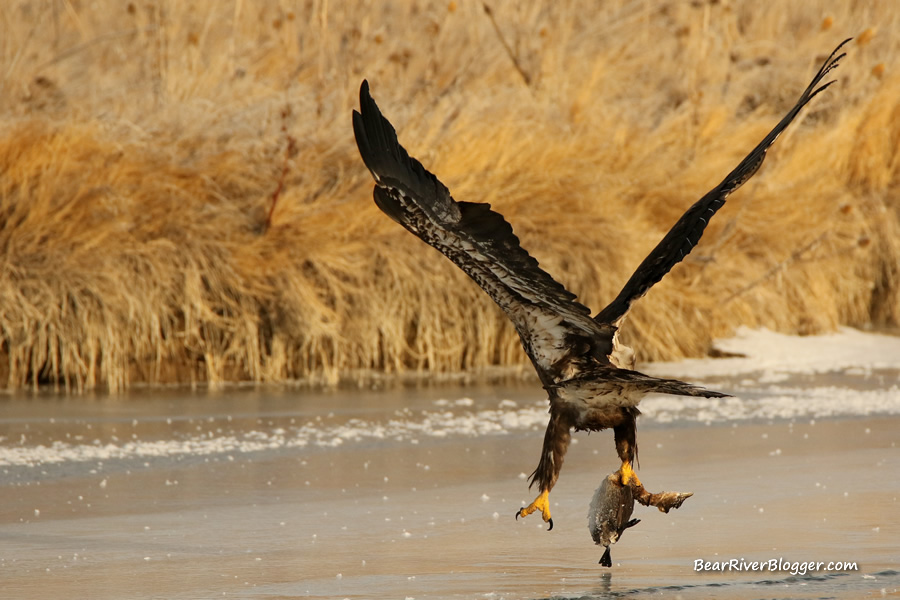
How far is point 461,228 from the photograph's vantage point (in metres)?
4.64

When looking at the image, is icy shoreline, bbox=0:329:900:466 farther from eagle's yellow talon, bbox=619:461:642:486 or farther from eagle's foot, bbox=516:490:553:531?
eagle's yellow talon, bbox=619:461:642:486

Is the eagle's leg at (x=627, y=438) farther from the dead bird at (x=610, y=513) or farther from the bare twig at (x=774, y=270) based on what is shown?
the bare twig at (x=774, y=270)

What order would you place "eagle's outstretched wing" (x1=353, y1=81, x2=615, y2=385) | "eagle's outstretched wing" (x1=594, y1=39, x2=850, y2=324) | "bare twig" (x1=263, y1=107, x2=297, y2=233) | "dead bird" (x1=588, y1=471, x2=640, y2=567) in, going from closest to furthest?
"eagle's outstretched wing" (x1=353, y1=81, x2=615, y2=385), "dead bird" (x1=588, y1=471, x2=640, y2=567), "eagle's outstretched wing" (x1=594, y1=39, x2=850, y2=324), "bare twig" (x1=263, y1=107, x2=297, y2=233)

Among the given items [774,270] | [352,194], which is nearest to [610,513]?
[352,194]

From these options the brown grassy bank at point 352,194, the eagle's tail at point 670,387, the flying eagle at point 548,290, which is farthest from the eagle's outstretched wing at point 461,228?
the brown grassy bank at point 352,194

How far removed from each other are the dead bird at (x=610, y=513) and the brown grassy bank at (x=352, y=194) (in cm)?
482

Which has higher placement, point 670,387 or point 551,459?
point 670,387

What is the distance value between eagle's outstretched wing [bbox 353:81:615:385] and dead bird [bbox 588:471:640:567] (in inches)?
23.1

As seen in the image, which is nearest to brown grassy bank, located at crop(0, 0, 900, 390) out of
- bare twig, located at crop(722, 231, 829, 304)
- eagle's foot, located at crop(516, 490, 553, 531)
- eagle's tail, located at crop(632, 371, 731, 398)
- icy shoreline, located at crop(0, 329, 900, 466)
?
bare twig, located at crop(722, 231, 829, 304)

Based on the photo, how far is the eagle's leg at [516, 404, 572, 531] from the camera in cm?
497

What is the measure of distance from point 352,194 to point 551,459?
17.9ft

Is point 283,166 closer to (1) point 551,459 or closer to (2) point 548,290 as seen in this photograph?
(1) point 551,459

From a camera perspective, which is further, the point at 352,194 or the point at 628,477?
the point at 352,194

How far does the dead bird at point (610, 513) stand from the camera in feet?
15.8
